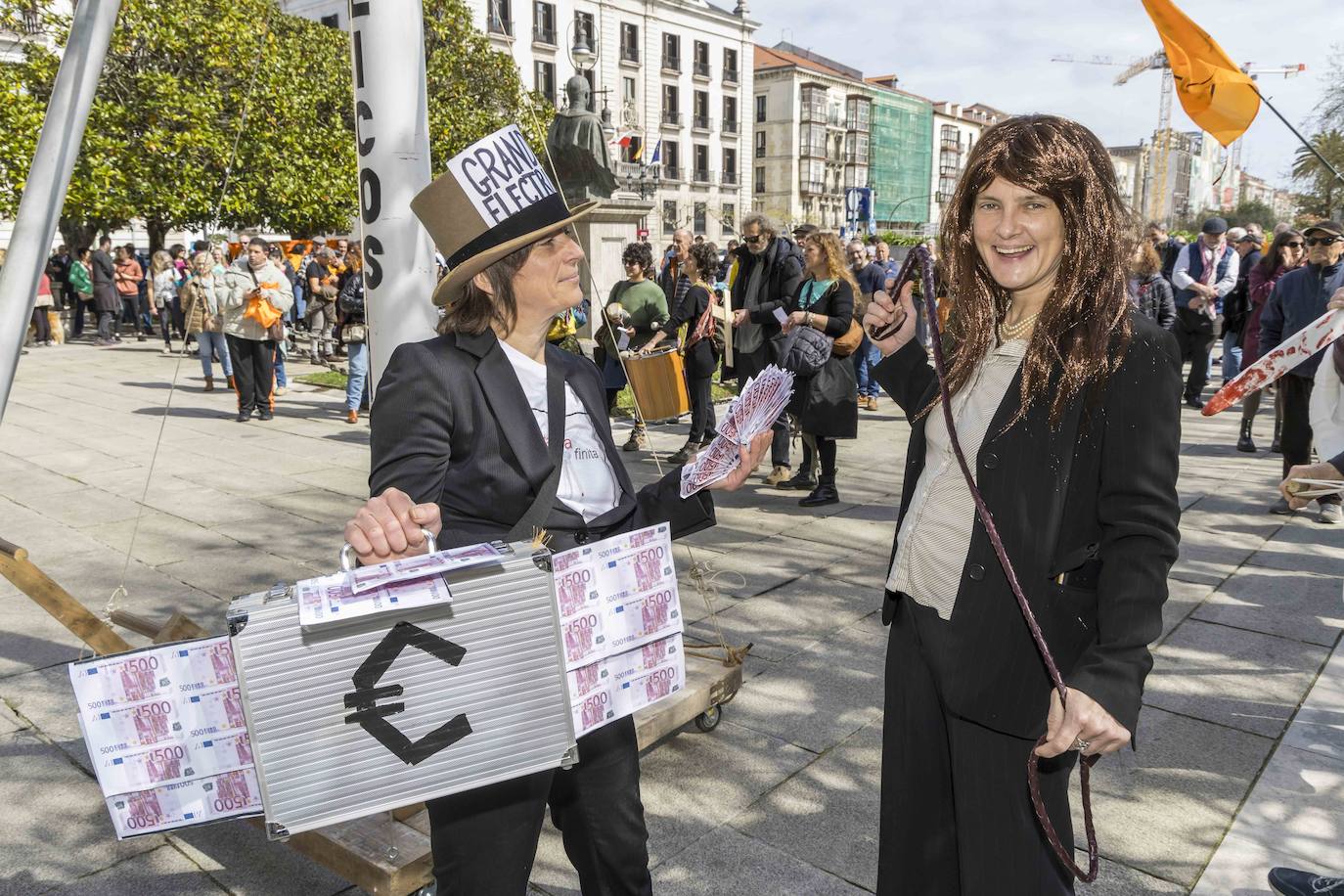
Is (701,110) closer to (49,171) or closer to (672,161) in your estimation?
(672,161)

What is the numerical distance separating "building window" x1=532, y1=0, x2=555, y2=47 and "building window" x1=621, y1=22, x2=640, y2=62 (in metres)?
5.06

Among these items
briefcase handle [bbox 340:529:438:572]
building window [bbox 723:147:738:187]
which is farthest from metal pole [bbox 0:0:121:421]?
building window [bbox 723:147:738:187]

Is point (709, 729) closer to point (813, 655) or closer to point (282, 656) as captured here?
point (813, 655)

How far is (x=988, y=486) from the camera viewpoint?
1721mm

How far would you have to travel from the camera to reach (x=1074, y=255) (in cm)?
170

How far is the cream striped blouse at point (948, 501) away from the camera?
5.88 feet

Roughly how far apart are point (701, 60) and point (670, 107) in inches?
183

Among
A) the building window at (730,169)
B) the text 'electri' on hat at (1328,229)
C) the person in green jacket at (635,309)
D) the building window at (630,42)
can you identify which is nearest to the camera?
the text 'electri' on hat at (1328,229)

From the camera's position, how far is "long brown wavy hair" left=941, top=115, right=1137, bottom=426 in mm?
1643

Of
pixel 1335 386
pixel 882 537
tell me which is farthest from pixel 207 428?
pixel 1335 386

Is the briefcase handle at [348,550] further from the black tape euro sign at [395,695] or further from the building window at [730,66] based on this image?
the building window at [730,66]

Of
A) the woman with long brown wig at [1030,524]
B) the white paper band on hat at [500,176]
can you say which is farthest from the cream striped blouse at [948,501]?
the white paper band on hat at [500,176]

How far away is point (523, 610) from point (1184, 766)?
2.85m

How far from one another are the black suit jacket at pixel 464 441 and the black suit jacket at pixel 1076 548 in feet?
2.70
